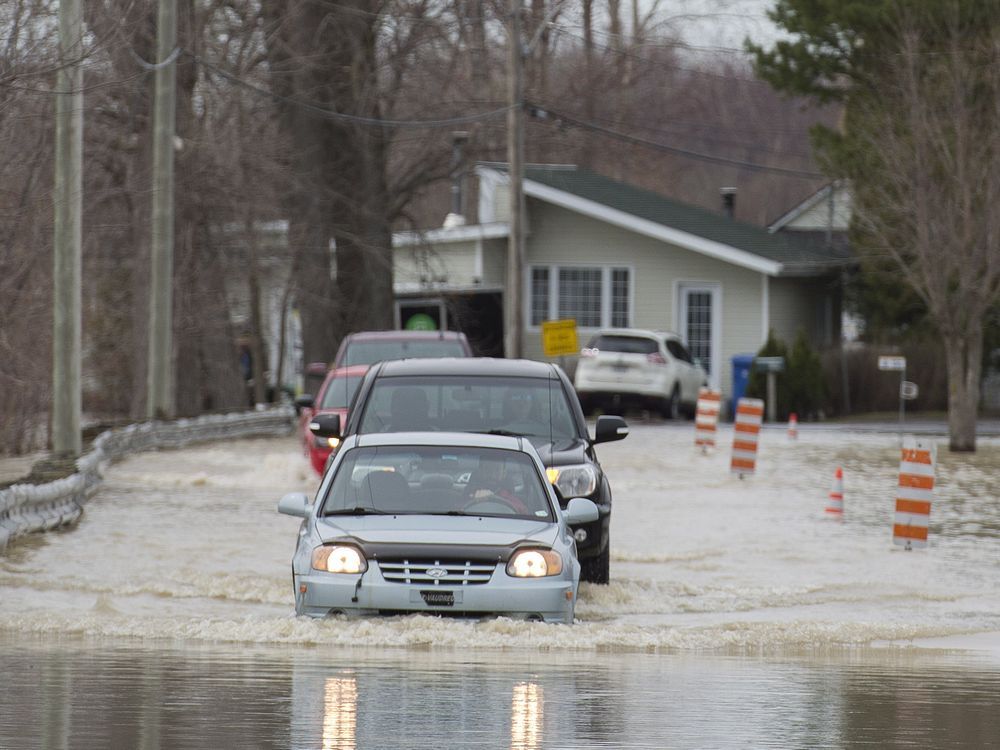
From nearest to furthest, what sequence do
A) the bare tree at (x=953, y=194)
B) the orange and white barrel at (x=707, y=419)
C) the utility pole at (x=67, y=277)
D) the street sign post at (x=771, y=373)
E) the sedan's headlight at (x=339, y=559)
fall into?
1. the sedan's headlight at (x=339, y=559)
2. the utility pole at (x=67, y=277)
3. the bare tree at (x=953, y=194)
4. the orange and white barrel at (x=707, y=419)
5. the street sign post at (x=771, y=373)

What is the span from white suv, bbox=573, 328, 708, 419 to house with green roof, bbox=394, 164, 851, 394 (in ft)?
14.9

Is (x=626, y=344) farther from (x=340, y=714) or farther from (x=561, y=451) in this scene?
(x=340, y=714)

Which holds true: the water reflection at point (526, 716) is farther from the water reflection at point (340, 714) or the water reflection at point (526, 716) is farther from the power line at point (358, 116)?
the power line at point (358, 116)

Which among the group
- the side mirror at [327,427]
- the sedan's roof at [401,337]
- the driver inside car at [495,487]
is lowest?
the driver inside car at [495,487]

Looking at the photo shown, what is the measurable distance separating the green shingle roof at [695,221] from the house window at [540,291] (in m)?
2.18

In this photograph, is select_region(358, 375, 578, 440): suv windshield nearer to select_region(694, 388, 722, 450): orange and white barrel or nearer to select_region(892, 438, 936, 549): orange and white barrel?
select_region(892, 438, 936, 549): orange and white barrel

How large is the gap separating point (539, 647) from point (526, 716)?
2299 mm

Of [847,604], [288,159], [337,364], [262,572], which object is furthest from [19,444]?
[847,604]

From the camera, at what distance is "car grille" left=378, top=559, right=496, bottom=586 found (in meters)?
10.9

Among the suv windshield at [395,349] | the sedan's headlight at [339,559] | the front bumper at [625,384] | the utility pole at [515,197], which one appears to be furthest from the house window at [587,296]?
the sedan's headlight at [339,559]

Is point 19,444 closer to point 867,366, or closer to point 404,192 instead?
point 404,192

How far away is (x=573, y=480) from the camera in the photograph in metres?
14.0

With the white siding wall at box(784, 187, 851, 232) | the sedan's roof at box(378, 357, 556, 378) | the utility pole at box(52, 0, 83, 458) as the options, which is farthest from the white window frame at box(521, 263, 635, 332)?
the sedan's roof at box(378, 357, 556, 378)

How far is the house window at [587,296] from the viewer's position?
46.6 meters
